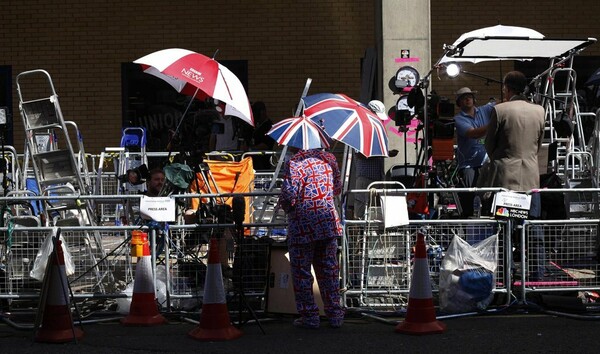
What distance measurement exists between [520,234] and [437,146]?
8.97ft

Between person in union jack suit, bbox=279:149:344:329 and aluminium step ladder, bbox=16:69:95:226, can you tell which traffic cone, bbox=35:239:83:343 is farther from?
aluminium step ladder, bbox=16:69:95:226

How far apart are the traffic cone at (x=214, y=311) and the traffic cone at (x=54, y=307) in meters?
1.02

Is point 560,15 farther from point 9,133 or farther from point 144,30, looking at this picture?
point 9,133

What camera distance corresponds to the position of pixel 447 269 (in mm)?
9180

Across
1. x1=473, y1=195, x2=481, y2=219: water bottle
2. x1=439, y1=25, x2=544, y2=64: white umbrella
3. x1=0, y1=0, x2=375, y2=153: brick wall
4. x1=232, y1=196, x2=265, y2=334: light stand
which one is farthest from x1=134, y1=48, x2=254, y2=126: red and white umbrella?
x1=0, y1=0, x2=375, y2=153: brick wall

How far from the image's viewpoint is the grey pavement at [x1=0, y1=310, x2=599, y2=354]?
7898 mm

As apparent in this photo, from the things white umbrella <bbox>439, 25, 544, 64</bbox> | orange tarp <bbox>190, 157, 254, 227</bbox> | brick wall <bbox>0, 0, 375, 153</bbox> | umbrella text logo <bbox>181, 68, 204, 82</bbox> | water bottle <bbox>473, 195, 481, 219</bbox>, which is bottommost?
water bottle <bbox>473, 195, 481, 219</bbox>

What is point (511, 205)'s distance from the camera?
922 cm

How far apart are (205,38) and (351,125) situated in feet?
27.6

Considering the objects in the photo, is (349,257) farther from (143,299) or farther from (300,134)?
(143,299)

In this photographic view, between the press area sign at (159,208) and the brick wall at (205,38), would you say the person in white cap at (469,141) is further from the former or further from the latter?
the brick wall at (205,38)

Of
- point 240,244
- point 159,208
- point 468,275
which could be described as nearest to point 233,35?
point 159,208

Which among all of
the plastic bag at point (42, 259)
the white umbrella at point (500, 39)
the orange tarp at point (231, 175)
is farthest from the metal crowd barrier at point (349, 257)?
the orange tarp at point (231, 175)

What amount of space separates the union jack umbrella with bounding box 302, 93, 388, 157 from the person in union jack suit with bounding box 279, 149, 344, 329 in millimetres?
284
